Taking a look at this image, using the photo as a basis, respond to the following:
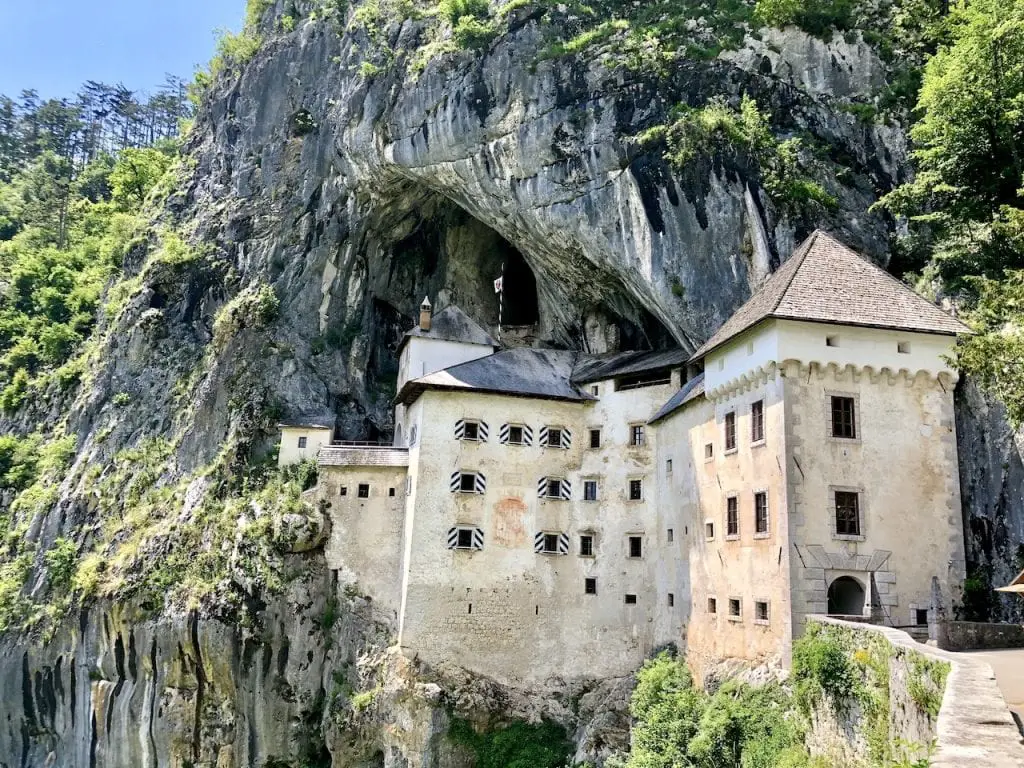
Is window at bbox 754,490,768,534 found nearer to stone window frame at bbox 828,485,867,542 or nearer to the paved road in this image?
stone window frame at bbox 828,485,867,542

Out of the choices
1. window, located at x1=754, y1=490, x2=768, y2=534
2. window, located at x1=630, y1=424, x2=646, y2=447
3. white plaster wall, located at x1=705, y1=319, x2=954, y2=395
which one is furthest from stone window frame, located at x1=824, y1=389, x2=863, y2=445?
window, located at x1=630, y1=424, x2=646, y2=447

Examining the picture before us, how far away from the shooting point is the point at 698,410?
27.8 meters

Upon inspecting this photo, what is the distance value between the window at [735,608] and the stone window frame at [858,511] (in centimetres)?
363

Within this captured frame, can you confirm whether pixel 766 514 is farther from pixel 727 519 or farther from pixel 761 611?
pixel 761 611

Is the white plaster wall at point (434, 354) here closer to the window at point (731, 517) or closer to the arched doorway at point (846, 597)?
the window at point (731, 517)

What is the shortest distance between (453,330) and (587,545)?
12.3m

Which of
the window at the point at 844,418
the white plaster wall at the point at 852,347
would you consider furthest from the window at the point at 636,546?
the window at the point at 844,418

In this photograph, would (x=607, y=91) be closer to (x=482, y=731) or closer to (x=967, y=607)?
(x=967, y=607)

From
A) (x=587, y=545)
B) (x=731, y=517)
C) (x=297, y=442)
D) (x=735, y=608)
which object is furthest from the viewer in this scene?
(x=297, y=442)

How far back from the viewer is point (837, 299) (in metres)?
23.3

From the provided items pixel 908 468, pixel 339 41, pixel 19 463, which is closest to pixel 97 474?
pixel 19 463

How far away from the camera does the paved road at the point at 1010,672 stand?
11.2m

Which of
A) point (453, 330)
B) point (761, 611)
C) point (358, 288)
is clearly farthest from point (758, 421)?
point (358, 288)

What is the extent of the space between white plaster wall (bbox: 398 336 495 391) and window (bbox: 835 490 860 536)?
64.3 feet
